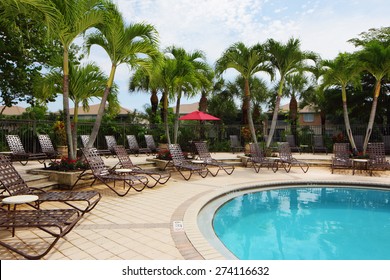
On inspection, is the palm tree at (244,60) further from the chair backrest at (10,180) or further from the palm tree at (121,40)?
the chair backrest at (10,180)

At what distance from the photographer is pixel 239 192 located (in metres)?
7.72

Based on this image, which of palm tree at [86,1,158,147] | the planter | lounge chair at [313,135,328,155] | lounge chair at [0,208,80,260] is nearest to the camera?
lounge chair at [0,208,80,260]

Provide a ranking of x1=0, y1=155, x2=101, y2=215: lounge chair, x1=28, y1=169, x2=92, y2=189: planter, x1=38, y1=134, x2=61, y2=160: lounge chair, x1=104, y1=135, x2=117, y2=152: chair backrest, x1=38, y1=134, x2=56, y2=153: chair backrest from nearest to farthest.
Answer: x1=0, y1=155, x2=101, y2=215: lounge chair, x1=28, y1=169, x2=92, y2=189: planter, x1=38, y1=134, x2=61, y2=160: lounge chair, x1=38, y1=134, x2=56, y2=153: chair backrest, x1=104, y1=135, x2=117, y2=152: chair backrest

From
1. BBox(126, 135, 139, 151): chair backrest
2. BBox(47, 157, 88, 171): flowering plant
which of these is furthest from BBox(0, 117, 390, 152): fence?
BBox(47, 157, 88, 171): flowering plant

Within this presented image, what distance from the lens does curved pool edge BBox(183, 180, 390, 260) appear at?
138 inches

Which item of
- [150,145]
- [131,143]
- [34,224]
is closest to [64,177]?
[34,224]

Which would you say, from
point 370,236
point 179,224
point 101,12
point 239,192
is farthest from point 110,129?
point 370,236

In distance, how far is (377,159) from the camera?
35.5 feet

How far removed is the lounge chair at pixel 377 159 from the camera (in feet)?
34.4

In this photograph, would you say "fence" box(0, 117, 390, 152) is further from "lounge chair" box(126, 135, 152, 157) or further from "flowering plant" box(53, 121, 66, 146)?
"lounge chair" box(126, 135, 152, 157)

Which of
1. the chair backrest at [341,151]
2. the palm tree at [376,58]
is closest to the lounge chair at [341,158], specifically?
the chair backrest at [341,151]

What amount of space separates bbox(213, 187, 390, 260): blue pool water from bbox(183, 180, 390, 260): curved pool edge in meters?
0.25

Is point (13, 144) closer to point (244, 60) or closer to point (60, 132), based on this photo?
point (60, 132)

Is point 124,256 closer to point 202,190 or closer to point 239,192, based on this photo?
point 202,190
